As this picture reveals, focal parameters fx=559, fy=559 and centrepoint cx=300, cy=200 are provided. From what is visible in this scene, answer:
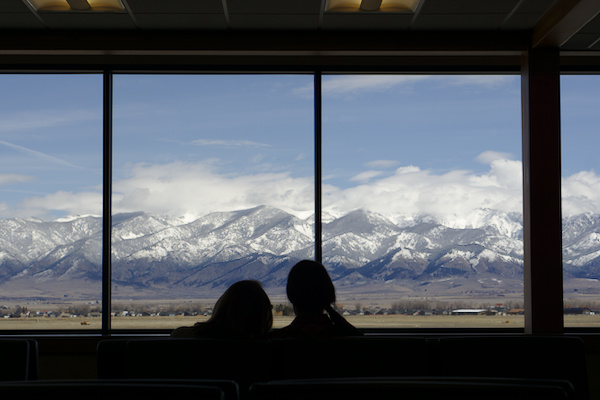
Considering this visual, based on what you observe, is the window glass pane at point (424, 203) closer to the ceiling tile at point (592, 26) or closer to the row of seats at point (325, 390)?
the ceiling tile at point (592, 26)

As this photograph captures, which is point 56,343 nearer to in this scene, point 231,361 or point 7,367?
point 7,367

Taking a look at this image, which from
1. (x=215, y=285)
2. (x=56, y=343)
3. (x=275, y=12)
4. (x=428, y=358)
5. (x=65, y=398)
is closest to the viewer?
(x=65, y=398)

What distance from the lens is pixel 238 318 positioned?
6.83 ft

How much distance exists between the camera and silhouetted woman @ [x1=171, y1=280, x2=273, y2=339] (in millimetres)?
2086

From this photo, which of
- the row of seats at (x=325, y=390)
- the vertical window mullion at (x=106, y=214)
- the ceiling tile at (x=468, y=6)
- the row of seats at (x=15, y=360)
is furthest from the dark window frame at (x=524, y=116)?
the row of seats at (x=325, y=390)

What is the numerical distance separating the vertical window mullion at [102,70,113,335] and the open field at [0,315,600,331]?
0.10 meters

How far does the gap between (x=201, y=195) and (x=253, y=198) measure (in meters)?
0.39

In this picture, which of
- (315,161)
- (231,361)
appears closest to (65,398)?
(231,361)

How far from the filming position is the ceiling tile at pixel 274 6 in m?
3.46


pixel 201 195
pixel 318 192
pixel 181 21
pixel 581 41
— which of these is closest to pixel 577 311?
pixel 581 41

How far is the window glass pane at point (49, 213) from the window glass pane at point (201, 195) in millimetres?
182

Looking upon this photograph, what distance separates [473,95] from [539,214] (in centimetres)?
104

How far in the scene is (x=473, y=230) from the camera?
429 cm

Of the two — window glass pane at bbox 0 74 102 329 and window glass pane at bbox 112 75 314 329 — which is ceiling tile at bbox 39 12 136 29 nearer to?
window glass pane at bbox 112 75 314 329
